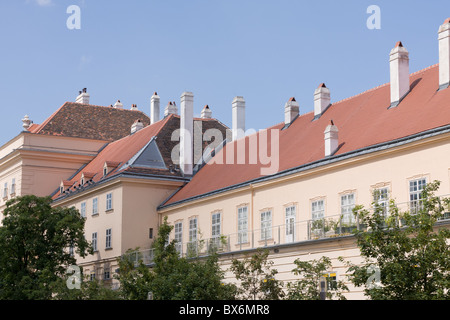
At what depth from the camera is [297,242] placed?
1363 inches

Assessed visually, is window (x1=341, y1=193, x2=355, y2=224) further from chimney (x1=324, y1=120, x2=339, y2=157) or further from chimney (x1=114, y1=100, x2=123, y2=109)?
chimney (x1=114, y1=100, x2=123, y2=109)

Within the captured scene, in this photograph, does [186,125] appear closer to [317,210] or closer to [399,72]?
[317,210]

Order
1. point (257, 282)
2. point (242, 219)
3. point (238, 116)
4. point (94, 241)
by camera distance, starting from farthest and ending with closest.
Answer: point (94, 241), point (238, 116), point (242, 219), point (257, 282)

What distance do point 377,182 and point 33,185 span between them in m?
36.8

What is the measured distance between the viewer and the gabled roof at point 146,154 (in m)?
52.8

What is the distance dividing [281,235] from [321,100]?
1001 cm

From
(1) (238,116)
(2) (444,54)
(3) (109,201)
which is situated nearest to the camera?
(2) (444,54)

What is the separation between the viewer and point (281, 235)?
1481 inches

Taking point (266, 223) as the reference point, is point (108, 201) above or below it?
above

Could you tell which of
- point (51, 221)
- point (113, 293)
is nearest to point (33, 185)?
point (51, 221)

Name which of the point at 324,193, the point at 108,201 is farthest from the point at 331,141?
the point at 108,201

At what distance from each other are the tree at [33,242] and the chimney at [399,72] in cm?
2003

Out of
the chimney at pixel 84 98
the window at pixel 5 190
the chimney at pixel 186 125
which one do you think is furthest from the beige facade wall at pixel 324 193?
the chimney at pixel 84 98

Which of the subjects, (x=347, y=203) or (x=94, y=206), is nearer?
(x=347, y=203)
